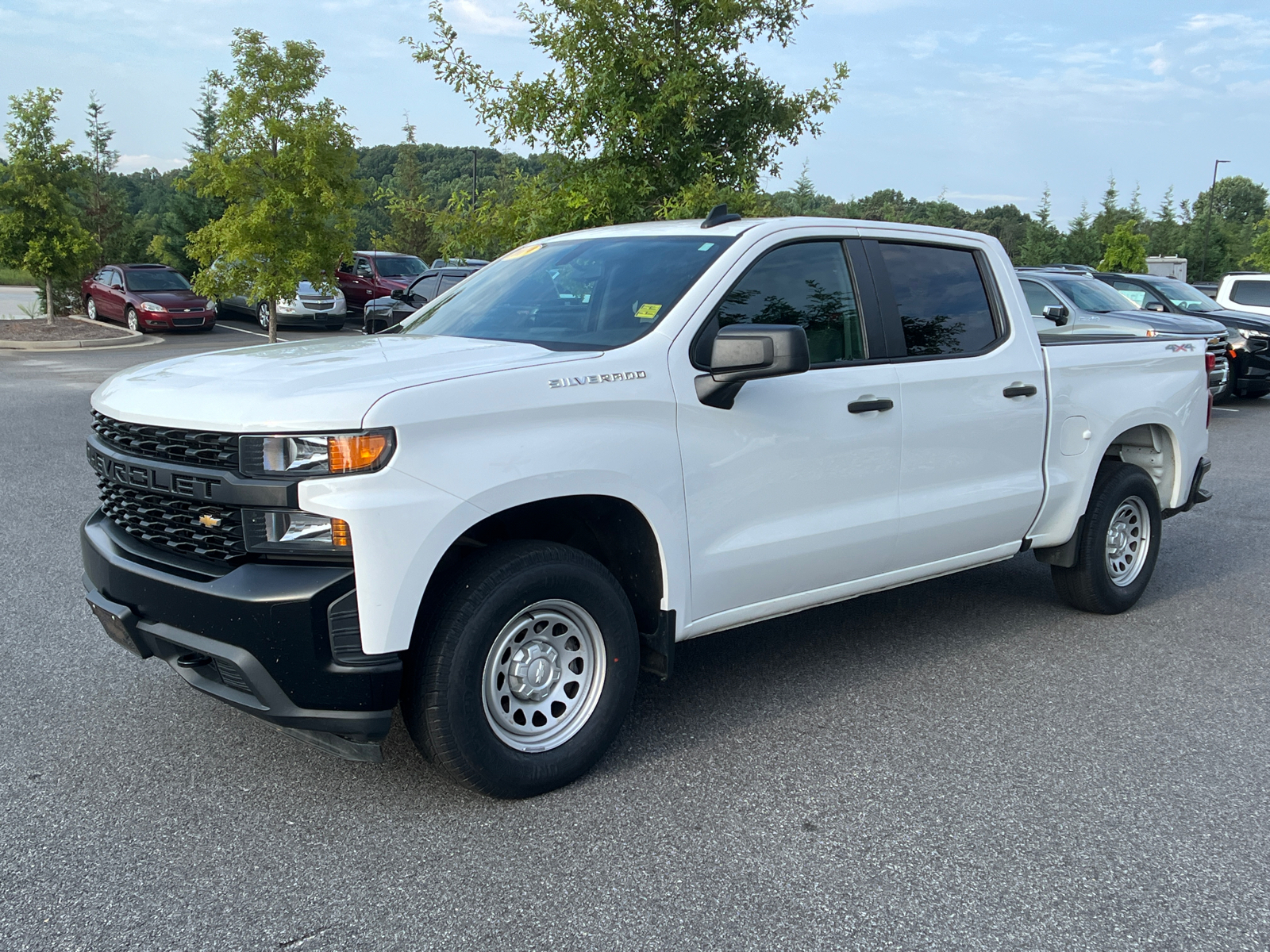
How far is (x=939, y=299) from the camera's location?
15.9 feet

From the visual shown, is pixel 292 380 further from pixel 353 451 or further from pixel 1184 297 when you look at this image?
pixel 1184 297

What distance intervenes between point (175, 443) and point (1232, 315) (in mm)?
16760

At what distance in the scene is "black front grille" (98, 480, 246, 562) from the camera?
3.23 metres

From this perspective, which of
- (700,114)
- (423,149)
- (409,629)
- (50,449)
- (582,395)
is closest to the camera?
(409,629)

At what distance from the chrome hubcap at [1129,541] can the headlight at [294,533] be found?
4215 millimetres

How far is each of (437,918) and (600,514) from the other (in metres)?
1.43

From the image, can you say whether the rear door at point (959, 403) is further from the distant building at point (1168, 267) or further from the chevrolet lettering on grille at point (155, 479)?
the distant building at point (1168, 267)

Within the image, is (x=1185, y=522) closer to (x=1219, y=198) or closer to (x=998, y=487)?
(x=998, y=487)

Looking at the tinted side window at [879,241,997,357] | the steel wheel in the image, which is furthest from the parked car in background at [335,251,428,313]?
the steel wheel

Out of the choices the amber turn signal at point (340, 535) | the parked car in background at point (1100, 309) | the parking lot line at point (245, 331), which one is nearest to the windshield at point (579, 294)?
the amber turn signal at point (340, 535)

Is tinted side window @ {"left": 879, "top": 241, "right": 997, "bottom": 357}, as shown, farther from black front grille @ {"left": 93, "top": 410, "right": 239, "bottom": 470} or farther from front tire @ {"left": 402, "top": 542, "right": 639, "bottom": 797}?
black front grille @ {"left": 93, "top": 410, "right": 239, "bottom": 470}

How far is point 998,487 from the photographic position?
4.89 m

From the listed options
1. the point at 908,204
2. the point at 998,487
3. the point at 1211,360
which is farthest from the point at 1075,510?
the point at 908,204

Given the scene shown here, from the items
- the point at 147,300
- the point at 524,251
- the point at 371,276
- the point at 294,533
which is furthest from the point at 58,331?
the point at 294,533
